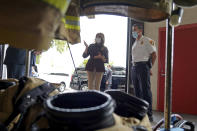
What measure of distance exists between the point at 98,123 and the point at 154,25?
354cm

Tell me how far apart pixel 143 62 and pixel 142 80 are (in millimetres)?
243

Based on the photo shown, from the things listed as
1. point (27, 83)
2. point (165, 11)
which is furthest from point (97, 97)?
point (165, 11)

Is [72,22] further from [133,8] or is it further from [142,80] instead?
[142,80]

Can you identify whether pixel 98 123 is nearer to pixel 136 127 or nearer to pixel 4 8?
pixel 136 127

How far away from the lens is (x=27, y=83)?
2.62ft

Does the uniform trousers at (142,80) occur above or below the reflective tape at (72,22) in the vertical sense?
below

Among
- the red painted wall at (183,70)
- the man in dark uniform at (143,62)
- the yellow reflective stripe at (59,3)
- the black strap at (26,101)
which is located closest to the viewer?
the yellow reflective stripe at (59,3)

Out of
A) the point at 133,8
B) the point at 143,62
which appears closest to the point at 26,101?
the point at 133,8

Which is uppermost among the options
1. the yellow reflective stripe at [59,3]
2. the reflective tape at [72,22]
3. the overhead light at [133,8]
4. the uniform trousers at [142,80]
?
the overhead light at [133,8]

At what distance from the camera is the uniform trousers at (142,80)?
2.73 m

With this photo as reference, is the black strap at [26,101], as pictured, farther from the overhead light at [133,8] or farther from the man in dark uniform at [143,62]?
the man in dark uniform at [143,62]

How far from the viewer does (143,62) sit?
2.71m

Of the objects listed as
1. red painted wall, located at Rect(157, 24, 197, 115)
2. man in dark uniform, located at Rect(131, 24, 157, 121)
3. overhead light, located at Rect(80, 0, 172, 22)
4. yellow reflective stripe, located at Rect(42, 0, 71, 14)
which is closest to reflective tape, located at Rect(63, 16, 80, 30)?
overhead light, located at Rect(80, 0, 172, 22)

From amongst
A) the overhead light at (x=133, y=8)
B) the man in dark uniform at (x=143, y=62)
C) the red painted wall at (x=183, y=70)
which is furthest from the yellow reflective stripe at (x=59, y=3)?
the red painted wall at (x=183, y=70)
